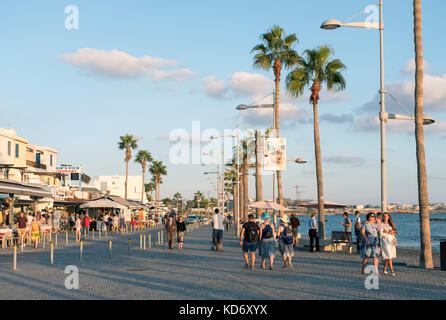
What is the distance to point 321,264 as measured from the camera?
20516 millimetres

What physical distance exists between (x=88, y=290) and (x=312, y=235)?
53.8 ft

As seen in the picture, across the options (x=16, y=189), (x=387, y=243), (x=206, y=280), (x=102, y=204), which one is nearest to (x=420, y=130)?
(x=387, y=243)

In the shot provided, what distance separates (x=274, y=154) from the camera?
3159 centimetres

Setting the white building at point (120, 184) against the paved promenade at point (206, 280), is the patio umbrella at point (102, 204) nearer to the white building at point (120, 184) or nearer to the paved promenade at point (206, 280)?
the paved promenade at point (206, 280)

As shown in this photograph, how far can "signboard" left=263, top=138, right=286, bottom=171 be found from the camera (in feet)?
103

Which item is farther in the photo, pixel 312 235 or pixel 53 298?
pixel 312 235

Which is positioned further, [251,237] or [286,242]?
[286,242]

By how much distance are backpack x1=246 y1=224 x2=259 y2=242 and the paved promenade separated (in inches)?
40.5

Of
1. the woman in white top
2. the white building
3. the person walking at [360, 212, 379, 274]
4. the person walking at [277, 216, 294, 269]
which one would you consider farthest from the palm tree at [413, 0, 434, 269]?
the white building

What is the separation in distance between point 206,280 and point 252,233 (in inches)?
165

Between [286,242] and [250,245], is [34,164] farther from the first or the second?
[286,242]

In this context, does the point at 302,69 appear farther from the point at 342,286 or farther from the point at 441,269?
the point at 342,286

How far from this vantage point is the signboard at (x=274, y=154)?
103ft
